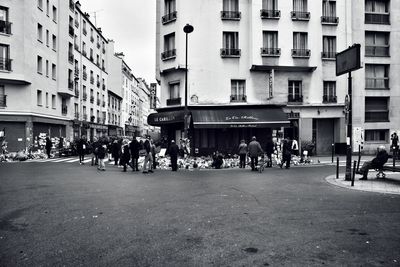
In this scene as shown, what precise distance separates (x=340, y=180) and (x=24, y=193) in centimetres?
1051

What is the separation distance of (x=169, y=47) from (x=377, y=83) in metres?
17.5

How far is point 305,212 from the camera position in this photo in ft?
21.4

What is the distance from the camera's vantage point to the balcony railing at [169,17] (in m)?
23.4

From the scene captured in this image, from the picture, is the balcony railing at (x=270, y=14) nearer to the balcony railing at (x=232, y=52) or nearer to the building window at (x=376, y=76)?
the balcony railing at (x=232, y=52)

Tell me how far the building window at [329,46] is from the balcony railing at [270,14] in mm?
4210

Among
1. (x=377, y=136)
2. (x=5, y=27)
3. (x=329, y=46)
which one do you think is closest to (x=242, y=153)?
(x=329, y=46)

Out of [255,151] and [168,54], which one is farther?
[168,54]

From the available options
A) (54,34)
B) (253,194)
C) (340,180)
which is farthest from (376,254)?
(54,34)

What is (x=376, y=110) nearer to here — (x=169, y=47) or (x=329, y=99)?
(x=329, y=99)

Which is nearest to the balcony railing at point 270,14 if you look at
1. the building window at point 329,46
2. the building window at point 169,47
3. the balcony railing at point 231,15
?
the balcony railing at point 231,15

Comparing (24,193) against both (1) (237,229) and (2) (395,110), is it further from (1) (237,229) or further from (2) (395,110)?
(2) (395,110)

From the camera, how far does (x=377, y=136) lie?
1016 inches

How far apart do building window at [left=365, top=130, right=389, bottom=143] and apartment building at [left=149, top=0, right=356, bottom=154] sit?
10.2 ft

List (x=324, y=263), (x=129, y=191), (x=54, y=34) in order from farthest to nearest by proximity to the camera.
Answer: (x=54, y=34), (x=129, y=191), (x=324, y=263)
